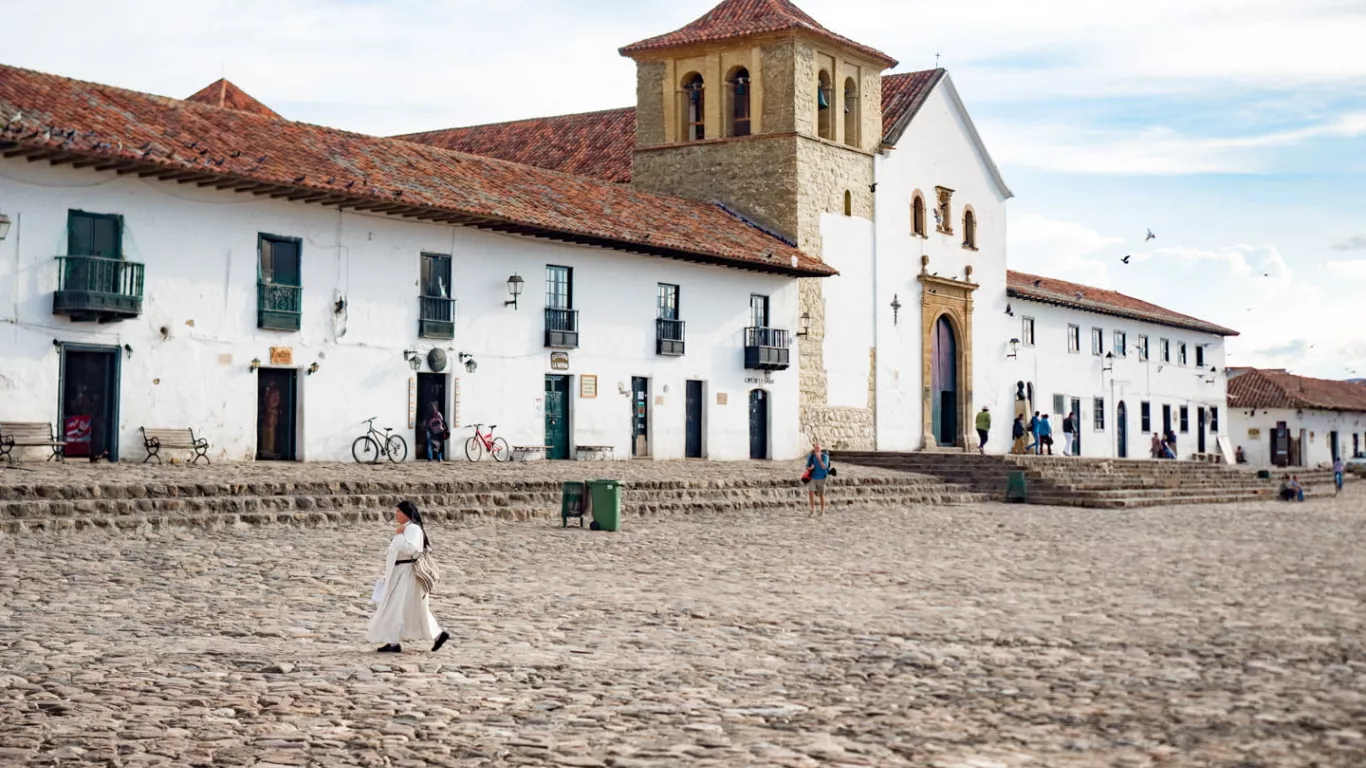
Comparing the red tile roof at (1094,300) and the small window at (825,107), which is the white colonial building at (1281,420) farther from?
the small window at (825,107)

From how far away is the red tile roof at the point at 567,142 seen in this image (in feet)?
133

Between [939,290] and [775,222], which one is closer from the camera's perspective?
[775,222]

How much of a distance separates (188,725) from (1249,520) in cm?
2058

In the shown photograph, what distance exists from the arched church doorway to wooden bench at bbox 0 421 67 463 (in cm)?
2502

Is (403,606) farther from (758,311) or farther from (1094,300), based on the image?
(1094,300)

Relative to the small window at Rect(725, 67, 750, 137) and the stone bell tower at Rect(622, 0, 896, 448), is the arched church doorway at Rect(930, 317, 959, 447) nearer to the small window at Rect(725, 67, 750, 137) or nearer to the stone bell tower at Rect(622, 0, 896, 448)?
the stone bell tower at Rect(622, 0, 896, 448)

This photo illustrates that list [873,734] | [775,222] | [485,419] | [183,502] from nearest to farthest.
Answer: [873,734]
[183,502]
[485,419]
[775,222]

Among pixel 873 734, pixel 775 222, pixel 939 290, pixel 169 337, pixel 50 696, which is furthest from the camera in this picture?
pixel 939 290

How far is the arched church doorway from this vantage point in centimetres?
4133

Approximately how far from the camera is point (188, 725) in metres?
7.01

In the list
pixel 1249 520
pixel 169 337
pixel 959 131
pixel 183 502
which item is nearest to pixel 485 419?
pixel 169 337

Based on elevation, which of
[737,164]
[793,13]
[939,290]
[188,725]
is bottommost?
[188,725]

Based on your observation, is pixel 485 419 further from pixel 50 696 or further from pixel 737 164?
pixel 50 696

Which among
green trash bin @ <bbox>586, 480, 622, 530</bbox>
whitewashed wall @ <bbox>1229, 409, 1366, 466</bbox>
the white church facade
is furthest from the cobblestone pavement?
whitewashed wall @ <bbox>1229, 409, 1366, 466</bbox>
